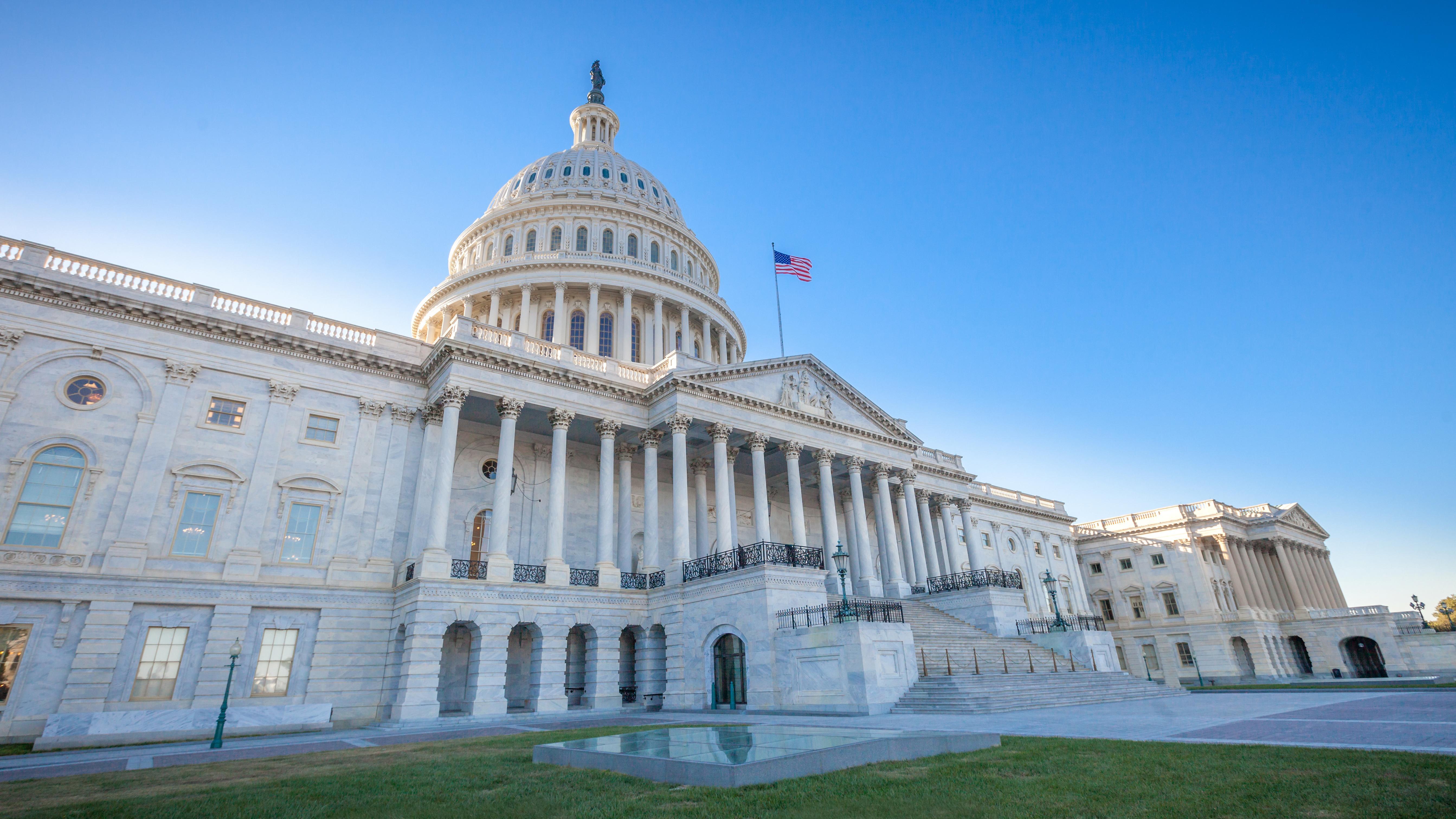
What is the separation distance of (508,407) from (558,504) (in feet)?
14.5

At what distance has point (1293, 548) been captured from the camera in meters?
66.8

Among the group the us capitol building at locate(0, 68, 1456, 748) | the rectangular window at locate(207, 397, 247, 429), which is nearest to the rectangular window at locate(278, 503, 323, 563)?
the us capitol building at locate(0, 68, 1456, 748)

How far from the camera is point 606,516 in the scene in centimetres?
3016

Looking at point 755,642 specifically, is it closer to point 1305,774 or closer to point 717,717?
point 717,717

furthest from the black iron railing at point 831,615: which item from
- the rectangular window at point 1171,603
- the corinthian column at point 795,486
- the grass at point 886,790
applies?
the rectangular window at point 1171,603

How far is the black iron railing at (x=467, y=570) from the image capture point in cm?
2586

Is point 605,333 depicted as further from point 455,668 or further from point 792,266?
point 455,668

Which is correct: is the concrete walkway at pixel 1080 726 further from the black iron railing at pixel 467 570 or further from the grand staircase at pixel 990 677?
the black iron railing at pixel 467 570

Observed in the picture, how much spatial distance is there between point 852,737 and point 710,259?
176 feet

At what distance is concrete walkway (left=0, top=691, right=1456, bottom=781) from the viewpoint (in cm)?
1195

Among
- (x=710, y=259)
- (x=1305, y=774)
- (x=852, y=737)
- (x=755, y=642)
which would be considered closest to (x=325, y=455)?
(x=755, y=642)

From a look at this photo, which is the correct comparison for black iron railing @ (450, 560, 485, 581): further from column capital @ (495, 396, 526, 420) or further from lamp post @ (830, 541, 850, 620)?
lamp post @ (830, 541, 850, 620)

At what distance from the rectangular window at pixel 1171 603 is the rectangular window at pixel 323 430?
64.7 meters

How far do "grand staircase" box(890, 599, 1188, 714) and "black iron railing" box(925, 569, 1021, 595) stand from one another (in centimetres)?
197
